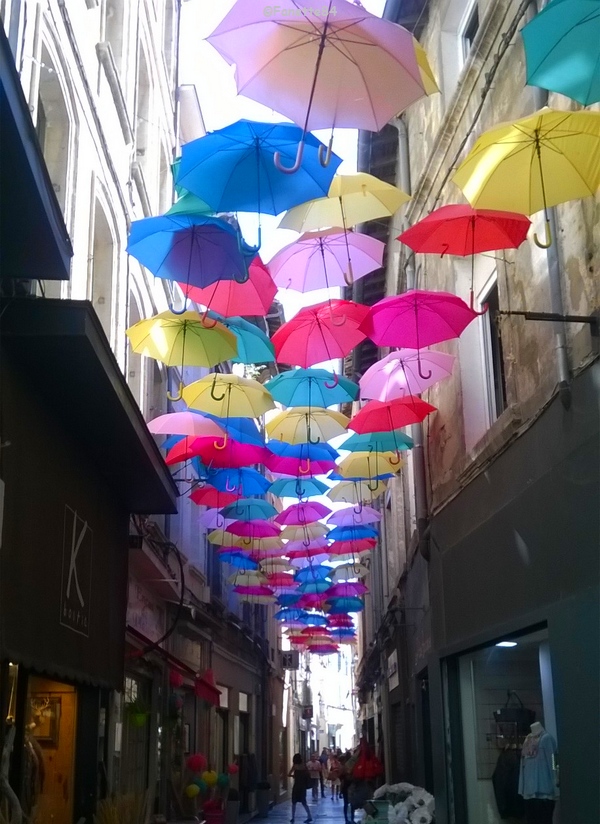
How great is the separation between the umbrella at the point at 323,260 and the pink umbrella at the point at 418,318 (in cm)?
50

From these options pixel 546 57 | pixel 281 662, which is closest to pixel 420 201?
pixel 546 57

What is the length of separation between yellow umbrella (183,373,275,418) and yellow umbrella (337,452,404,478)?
215cm

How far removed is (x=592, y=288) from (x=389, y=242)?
35.6ft

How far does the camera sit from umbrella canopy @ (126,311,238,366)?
30.3 feet

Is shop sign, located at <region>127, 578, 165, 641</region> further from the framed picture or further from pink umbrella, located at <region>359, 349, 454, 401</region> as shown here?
pink umbrella, located at <region>359, 349, 454, 401</region>

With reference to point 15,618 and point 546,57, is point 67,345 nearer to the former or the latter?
point 15,618

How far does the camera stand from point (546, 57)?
17.7 feet

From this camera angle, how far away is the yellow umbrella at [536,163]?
6.10m

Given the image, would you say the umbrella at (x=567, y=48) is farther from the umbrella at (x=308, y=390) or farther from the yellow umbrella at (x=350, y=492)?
the yellow umbrella at (x=350, y=492)

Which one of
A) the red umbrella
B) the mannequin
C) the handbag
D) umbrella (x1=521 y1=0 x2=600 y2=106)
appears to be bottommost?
the mannequin

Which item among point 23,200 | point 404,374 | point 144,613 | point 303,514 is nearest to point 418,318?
point 404,374

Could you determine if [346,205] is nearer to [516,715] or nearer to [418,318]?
[418,318]

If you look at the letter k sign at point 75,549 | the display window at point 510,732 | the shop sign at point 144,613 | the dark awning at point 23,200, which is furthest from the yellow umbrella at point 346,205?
the shop sign at point 144,613

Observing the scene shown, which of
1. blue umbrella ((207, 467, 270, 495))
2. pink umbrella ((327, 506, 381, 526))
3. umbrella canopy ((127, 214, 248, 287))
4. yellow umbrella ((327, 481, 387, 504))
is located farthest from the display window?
pink umbrella ((327, 506, 381, 526))
